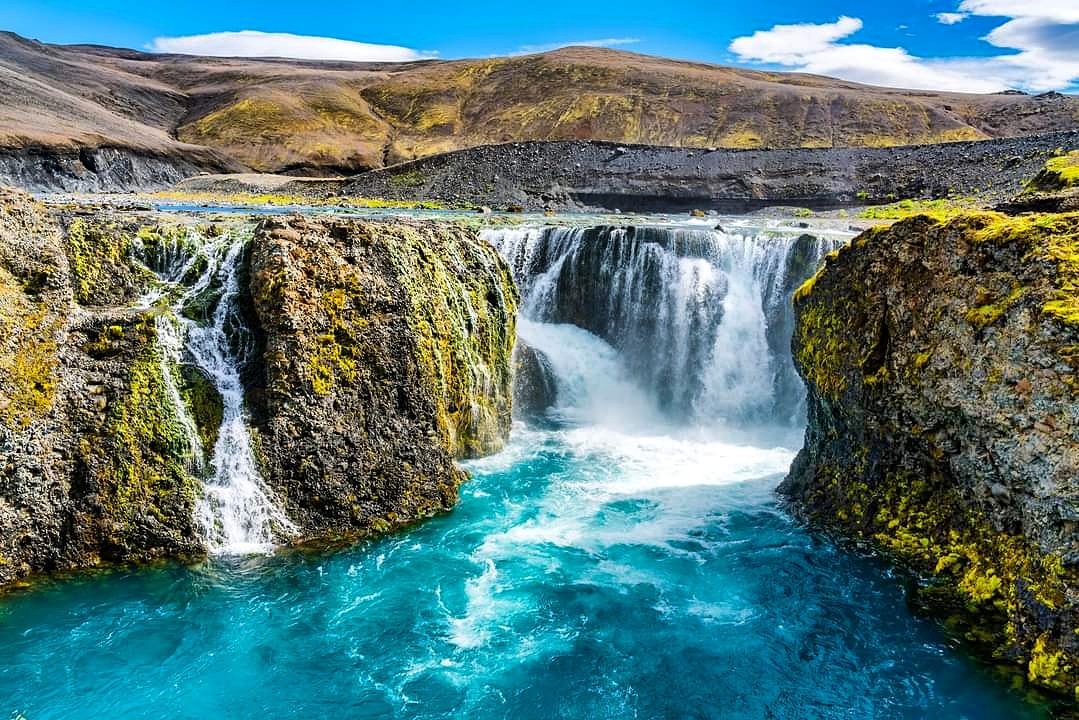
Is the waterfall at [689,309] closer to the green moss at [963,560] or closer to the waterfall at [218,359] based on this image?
the green moss at [963,560]

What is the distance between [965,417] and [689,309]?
43.7ft

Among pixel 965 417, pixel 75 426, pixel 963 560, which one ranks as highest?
pixel 965 417

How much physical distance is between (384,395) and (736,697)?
7.95m

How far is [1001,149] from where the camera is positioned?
49.7 meters

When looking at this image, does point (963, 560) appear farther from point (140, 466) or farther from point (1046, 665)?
point (140, 466)

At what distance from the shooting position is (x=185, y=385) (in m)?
12.6

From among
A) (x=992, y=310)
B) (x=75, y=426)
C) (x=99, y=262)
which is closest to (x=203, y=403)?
(x=75, y=426)

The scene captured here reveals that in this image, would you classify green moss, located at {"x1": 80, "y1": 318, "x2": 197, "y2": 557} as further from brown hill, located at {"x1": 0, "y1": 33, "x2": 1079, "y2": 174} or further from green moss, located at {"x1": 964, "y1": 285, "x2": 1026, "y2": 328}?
brown hill, located at {"x1": 0, "y1": 33, "x2": 1079, "y2": 174}

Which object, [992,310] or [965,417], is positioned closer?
[992,310]

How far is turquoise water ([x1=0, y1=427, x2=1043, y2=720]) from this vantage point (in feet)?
30.1

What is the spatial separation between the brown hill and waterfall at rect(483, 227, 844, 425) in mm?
56410

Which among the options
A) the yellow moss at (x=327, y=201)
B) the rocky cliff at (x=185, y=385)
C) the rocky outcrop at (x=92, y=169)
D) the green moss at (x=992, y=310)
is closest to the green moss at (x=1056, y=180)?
the green moss at (x=992, y=310)

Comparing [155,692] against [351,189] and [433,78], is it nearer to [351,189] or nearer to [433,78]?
[351,189]

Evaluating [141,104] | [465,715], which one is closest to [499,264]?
[465,715]
